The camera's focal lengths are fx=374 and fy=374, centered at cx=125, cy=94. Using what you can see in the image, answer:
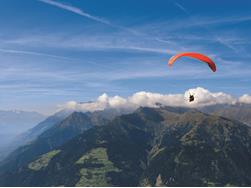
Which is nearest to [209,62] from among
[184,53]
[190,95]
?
[184,53]

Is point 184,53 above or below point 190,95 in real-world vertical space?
above

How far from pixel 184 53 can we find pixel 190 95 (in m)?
9.28

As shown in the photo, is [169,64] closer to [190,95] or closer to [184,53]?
[184,53]

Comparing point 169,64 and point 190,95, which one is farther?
point 190,95

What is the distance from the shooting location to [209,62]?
1758 inches

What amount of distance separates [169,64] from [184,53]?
310 cm

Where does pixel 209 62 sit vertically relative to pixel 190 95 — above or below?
above

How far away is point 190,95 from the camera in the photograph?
50938 mm

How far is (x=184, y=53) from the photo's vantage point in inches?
1705

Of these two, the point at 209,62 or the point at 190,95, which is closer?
→ the point at 209,62

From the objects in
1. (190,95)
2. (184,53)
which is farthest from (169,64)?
(190,95)

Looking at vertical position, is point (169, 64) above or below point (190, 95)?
above

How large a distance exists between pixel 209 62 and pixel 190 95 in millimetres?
7522

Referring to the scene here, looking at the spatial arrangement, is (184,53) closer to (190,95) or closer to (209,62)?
(209,62)
